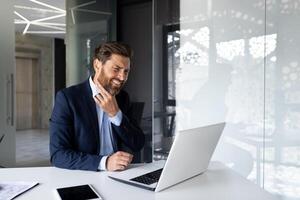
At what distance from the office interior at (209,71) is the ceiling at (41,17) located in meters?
1.10

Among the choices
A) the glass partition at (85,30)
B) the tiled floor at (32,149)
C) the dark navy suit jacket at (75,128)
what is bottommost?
the tiled floor at (32,149)

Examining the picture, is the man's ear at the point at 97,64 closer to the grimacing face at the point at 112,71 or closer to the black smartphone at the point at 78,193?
the grimacing face at the point at 112,71

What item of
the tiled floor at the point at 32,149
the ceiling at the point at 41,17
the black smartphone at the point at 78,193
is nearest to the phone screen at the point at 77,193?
the black smartphone at the point at 78,193

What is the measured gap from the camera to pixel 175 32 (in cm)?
342

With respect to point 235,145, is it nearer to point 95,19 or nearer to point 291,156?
point 291,156

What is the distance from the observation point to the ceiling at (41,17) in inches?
211

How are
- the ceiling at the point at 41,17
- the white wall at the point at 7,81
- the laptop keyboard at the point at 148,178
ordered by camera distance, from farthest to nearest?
the ceiling at the point at 41,17
the white wall at the point at 7,81
the laptop keyboard at the point at 148,178

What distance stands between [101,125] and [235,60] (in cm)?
175

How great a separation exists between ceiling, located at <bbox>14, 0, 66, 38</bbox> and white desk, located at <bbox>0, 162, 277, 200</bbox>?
4.33m

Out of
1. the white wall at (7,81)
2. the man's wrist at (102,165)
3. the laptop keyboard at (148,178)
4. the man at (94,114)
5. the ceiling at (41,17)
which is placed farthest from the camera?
the ceiling at (41,17)

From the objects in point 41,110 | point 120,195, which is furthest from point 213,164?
point 41,110

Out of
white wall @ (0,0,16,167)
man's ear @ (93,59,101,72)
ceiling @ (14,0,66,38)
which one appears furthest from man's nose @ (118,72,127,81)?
ceiling @ (14,0,66,38)

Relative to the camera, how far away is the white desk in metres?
1.11

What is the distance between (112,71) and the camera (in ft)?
5.06
